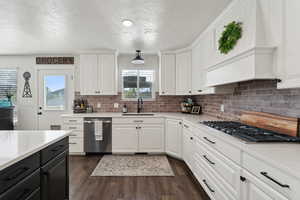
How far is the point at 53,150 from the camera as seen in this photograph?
1.64 meters

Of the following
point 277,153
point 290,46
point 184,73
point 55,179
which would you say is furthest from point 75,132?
point 290,46

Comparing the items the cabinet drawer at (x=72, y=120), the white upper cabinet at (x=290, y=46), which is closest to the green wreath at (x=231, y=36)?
the white upper cabinet at (x=290, y=46)

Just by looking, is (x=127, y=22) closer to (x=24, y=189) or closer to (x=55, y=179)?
(x=55, y=179)

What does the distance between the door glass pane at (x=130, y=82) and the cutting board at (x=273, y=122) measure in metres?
2.85

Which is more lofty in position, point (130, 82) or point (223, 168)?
point (130, 82)

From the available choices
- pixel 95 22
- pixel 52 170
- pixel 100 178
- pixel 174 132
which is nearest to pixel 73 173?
pixel 100 178

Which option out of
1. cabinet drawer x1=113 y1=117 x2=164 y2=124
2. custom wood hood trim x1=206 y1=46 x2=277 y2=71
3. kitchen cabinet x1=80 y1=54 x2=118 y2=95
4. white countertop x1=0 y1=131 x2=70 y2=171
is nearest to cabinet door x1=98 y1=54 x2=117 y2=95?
kitchen cabinet x1=80 y1=54 x2=118 y2=95

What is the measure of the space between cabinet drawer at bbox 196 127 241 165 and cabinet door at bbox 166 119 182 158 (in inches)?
43.3

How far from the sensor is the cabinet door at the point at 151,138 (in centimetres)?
389

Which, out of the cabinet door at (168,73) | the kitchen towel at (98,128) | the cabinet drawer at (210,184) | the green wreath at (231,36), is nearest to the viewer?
the cabinet drawer at (210,184)

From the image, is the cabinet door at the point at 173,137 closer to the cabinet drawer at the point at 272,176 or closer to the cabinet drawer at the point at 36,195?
the cabinet drawer at the point at 272,176

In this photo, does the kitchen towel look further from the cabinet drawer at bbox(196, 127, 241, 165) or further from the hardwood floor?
the cabinet drawer at bbox(196, 127, 241, 165)

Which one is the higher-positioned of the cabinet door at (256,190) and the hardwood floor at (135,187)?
the cabinet door at (256,190)

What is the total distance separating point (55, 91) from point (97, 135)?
1772 mm
